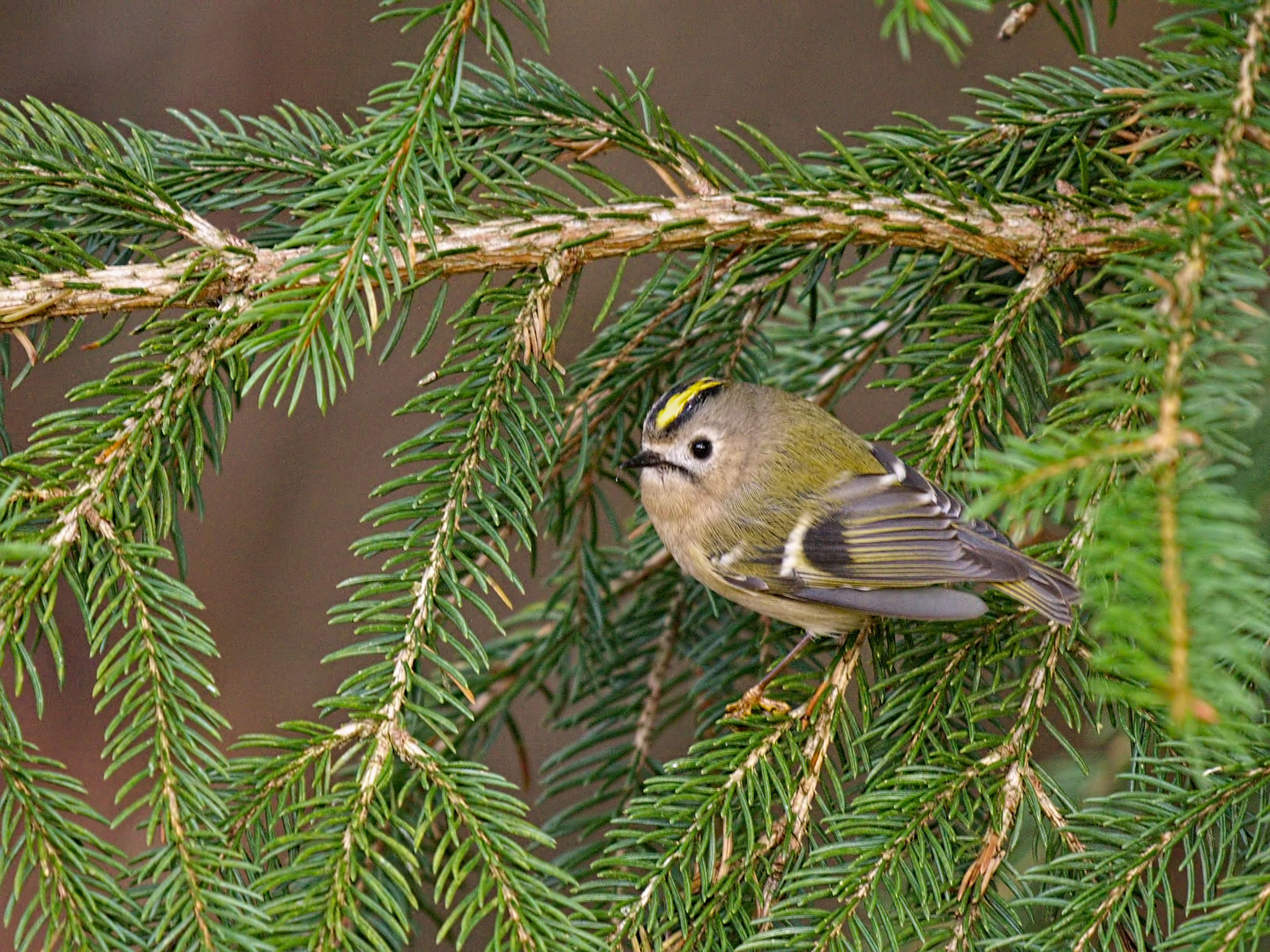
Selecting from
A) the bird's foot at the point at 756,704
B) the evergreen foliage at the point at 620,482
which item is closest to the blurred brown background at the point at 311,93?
the evergreen foliage at the point at 620,482

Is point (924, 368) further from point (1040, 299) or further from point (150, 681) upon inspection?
point (150, 681)

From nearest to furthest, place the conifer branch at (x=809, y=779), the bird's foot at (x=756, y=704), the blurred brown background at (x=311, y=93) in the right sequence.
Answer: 1. the conifer branch at (x=809, y=779)
2. the bird's foot at (x=756, y=704)
3. the blurred brown background at (x=311, y=93)

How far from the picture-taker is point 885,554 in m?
1.25

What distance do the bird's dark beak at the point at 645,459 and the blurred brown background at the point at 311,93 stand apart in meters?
1.32

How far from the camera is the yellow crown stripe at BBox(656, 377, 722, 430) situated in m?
1.25

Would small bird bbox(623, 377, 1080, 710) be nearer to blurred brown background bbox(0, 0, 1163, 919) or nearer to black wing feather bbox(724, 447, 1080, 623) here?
black wing feather bbox(724, 447, 1080, 623)

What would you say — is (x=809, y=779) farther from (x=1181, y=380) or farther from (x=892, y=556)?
(x=1181, y=380)

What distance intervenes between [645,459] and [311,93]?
1.72 m

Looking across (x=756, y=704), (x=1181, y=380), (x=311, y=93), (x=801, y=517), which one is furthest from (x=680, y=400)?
(x=311, y=93)

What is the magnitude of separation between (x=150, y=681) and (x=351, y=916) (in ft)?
0.79

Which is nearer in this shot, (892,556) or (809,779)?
(809,779)

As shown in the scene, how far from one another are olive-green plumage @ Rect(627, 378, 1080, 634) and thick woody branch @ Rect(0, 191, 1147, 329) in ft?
0.83

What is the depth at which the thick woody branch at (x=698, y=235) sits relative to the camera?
95cm

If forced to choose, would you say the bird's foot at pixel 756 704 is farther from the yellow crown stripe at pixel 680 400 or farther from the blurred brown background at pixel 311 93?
the blurred brown background at pixel 311 93
